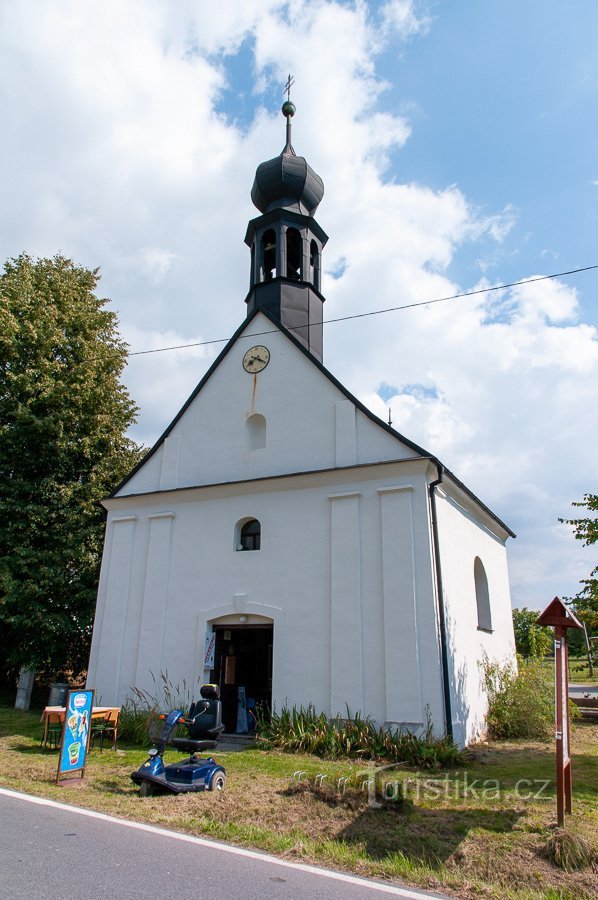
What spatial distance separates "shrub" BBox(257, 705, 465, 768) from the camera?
9.99 meters

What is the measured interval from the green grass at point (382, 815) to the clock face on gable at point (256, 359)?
8.76 m

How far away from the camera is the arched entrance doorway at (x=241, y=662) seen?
13031 millimetres

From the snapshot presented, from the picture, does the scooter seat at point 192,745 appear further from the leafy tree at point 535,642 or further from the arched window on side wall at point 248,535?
the leafy tree at point 535,642

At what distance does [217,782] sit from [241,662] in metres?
5.74

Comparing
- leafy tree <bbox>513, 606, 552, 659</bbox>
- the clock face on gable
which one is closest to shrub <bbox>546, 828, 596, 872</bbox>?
the clock face on gable

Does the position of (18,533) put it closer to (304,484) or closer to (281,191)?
(304,484)

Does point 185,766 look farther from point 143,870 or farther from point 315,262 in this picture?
point 315,262

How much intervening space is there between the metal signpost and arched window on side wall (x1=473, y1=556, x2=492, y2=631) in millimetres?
8798

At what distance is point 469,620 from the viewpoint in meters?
13.6

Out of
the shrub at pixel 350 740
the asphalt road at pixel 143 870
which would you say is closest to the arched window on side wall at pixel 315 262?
the shrub at pixel 350 740

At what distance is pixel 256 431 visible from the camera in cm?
1496

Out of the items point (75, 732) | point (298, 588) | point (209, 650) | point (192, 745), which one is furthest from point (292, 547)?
point (192, 745)

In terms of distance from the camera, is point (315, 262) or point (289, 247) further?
point (315, 262)

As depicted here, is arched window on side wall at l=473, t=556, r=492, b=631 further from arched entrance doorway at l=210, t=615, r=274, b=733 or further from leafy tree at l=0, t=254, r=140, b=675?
leafy tree at l=0, t=254, r=140, b=675
